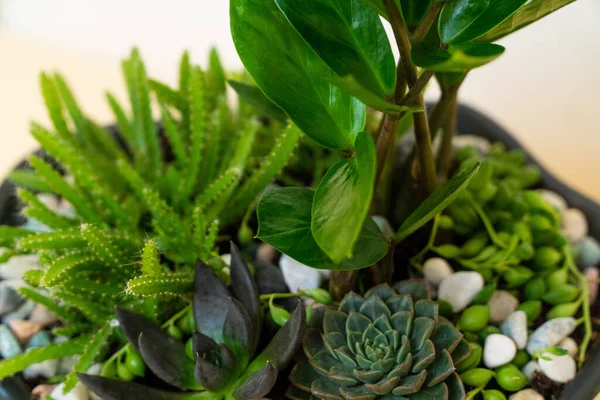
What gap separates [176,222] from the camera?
473 millimetres

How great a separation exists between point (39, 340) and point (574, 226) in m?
0.48

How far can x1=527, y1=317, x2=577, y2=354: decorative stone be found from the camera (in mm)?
469

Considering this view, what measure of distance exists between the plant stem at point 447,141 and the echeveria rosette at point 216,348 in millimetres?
203

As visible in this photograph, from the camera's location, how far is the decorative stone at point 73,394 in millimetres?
458

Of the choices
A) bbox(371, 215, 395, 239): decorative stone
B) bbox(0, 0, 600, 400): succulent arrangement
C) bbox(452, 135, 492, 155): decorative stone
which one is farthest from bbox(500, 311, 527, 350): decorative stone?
bbox(452, 135, 492, 155): decorative stone

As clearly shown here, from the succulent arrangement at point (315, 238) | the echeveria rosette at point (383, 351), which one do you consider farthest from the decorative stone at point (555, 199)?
the echeveria rosette at point (383, 351)

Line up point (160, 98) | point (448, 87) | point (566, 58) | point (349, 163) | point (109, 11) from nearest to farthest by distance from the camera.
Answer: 1. point (349, 163)
2. point (448, 87)
3. point (160, 98)
4. point (566, 58)
5. point (109, 11)

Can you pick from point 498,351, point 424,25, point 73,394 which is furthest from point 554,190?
point 73,394

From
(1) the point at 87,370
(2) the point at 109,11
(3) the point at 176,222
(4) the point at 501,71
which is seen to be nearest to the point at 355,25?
(3) the point at 176,222

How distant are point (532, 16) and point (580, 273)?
266 mm

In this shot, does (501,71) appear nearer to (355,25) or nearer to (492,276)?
(492,276)

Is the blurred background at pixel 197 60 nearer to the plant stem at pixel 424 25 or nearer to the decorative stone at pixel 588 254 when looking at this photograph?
the decorative stone at pixel 588 254

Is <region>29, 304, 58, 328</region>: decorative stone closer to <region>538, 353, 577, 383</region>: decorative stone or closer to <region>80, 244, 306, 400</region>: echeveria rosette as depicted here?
<region>80, 244, 306, 400</region>: echeveria rosette

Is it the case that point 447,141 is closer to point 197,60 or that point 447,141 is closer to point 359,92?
point 359,92
